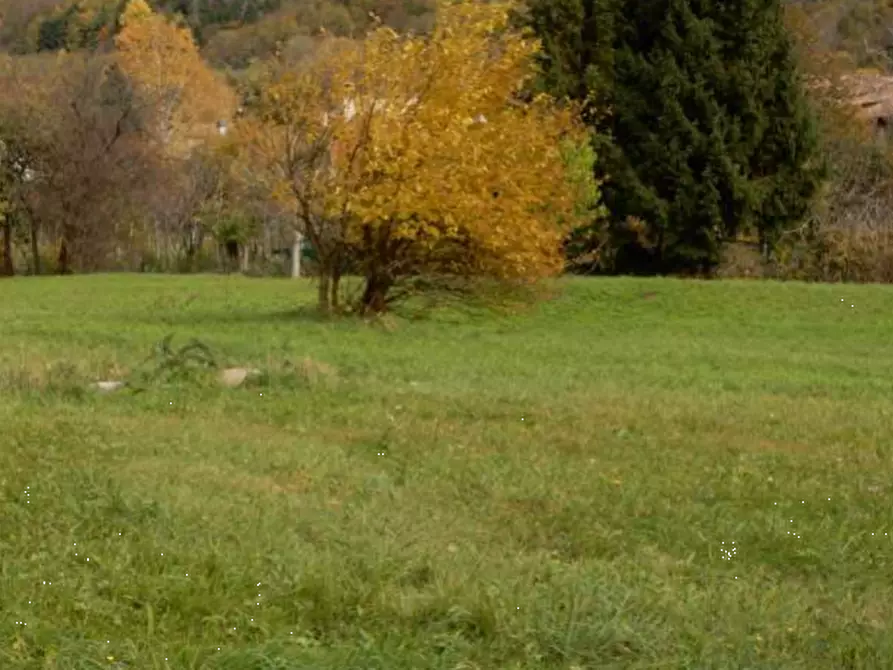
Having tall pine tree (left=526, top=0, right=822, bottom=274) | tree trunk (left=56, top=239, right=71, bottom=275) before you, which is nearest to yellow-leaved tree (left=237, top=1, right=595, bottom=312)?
tall pine tree (left=526, top=0, right=822, bottom=274)

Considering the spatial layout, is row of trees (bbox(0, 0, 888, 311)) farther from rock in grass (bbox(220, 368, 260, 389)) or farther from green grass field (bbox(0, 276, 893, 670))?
rock in grass (bbox(220, 368, 260, 389))

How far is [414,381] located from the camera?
14352 millimetres

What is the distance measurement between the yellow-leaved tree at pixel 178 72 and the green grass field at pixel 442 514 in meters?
42.7

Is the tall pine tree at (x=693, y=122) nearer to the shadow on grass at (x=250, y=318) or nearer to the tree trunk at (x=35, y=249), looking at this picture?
the shadow on grass at (x=250, y=318)

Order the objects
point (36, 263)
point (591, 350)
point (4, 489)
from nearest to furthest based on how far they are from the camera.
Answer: point (4, 489)
point (591, 350)
point (36, 263)

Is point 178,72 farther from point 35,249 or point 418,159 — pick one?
point 418,159

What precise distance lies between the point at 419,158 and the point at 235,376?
7508 mm

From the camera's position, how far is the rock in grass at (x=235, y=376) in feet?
42.2

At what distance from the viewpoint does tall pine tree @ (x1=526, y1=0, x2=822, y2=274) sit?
31141mm

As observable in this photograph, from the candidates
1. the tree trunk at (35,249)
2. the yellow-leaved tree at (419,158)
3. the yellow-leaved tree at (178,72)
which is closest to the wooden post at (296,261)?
the tree trunk at (35,249)

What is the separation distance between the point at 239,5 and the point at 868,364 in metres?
89.3

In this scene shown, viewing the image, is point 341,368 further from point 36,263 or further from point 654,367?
point 36,263

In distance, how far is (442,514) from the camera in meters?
7.78

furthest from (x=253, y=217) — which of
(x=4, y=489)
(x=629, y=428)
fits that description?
(x=4, y=489)
